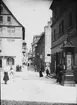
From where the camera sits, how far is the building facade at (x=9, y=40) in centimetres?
538

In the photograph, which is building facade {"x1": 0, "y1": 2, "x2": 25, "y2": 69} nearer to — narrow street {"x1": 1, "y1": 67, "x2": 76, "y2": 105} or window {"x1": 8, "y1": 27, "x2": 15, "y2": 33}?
window {"x1": 8, "y1": 27, "x2": 15, "y2": 33}

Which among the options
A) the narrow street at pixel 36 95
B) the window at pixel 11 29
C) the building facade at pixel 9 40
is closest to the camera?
the narrow street at pixel 36 95

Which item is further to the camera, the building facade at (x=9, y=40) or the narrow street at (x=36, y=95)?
the building facade at (x=9, y=40)

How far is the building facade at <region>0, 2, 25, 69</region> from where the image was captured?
212 inches

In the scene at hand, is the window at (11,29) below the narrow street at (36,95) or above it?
above

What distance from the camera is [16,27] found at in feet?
19.0

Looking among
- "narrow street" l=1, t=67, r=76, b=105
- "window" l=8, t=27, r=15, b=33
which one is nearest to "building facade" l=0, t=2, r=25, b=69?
"window" l=8, t=27, r=15, b=33

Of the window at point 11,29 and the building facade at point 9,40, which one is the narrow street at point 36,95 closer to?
the building facade at point 9,40

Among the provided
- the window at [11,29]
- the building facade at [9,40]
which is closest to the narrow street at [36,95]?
the building facade at [9,40]

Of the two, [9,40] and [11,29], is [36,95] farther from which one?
[11,29]

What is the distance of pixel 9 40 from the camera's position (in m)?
5.63

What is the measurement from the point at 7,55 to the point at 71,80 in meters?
6.41

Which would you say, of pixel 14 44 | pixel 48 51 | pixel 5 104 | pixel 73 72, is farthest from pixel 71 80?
pixel 48 51

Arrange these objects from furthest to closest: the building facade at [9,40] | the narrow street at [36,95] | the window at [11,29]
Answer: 1. the window at [11,29]
2. the building facade at [9,40]
3. the narrow street at [36,95]
